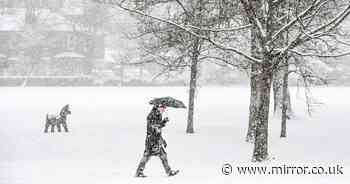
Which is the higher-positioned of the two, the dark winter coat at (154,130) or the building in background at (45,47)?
the building in background at (45,47)

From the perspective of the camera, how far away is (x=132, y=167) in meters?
13.0

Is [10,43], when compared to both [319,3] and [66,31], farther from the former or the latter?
[319,3]

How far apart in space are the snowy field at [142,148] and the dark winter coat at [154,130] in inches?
25.4

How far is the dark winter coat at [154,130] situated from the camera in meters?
10.8

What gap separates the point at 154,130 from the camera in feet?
35.8

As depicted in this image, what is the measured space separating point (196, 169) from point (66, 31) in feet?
189

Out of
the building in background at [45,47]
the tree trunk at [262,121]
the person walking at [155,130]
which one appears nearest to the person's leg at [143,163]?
the person walking at [155,130]

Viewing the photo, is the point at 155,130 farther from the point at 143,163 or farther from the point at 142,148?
the point at 142,148

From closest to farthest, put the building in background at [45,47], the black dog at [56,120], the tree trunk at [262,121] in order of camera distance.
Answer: the tree trunk at [262,121] → the black dog at [56,120] → the building in background at [45,47]

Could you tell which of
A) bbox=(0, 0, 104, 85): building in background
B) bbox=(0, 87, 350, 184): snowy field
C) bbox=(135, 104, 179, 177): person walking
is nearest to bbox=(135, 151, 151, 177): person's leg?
bbox=(135, 104, 179, 177): person walking

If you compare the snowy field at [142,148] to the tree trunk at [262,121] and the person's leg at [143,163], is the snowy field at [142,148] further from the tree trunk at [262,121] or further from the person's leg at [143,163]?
the tree trunk at [262,121]

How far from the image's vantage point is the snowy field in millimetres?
11333

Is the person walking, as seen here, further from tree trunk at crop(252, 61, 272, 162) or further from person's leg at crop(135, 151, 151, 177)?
tree trunk at crop(252, 61, 272, 162)

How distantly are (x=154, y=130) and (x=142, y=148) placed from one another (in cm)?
604
